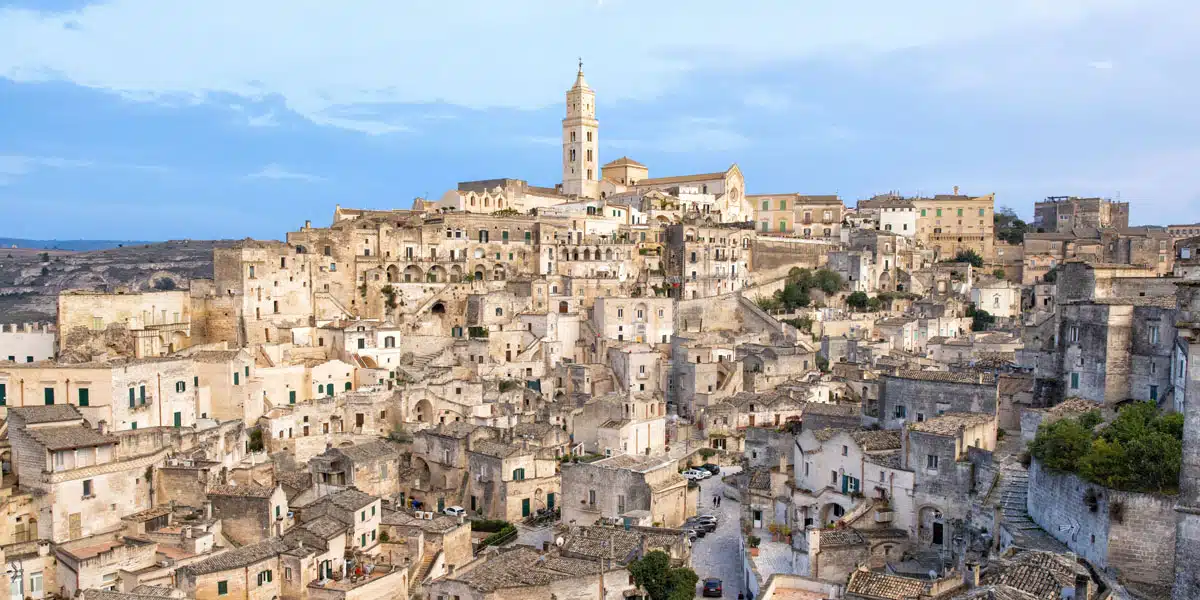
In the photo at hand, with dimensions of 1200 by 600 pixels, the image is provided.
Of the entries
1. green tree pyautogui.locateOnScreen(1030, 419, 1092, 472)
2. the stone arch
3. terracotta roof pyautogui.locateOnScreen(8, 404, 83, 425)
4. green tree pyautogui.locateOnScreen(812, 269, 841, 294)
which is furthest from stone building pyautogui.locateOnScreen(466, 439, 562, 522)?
green tree pyautogui.locateOnScreen(812, 269, 841, 294)

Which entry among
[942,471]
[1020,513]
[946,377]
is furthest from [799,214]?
[1020,513]

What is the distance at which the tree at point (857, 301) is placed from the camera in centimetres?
5772

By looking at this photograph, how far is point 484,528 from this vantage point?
30.8 m

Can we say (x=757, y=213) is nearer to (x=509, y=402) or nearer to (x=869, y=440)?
(x=509, y=402)

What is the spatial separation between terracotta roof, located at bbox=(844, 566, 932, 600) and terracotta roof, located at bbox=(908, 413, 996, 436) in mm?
6072

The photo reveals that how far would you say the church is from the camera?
65.8 metres

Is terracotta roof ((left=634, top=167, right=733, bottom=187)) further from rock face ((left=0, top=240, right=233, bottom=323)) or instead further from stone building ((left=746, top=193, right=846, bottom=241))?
rock face ((left=0, top=240, right=233, bottom=323))

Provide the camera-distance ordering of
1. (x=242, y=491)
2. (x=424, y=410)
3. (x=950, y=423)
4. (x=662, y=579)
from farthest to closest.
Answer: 1. (x=424, y=410)
2. (x=242, y=491)
3. (x=950, y=423)
4. (x=662, y=579)

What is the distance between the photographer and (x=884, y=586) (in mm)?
19219

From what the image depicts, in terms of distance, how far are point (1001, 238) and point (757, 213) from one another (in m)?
19.0

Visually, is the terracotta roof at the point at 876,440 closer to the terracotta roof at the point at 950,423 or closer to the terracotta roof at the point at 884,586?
the terracotta roof at the point at 950,423

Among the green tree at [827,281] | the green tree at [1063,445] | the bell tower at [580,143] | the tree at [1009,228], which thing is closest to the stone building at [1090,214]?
the tree at [1009,228]

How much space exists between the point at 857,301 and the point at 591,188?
980 inches

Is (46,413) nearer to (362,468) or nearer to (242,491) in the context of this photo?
(242,491)
